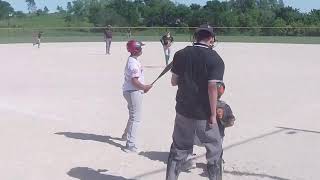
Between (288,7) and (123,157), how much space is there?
81.3m

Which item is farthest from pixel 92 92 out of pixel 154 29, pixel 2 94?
pixel 154 29

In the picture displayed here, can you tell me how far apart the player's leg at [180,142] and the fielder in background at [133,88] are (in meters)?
1.89

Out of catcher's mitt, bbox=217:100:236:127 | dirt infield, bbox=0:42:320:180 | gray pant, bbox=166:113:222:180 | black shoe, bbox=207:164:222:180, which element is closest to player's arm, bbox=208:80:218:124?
gray pant, bbox=166:113:222:180

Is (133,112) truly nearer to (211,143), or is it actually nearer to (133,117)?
(133,117)

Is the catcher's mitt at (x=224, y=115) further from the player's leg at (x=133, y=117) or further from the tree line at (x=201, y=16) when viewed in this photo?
the tree line at (x=201, y=16)

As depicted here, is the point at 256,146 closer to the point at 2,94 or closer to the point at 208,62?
the point at 208,62

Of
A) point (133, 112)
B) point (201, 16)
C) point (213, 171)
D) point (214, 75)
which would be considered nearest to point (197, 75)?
point (214, 75)

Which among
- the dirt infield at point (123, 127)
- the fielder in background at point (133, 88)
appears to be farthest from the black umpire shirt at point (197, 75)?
the fielder in background at point (133, 88)

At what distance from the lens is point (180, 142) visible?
6.12m

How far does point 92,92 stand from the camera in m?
15.6

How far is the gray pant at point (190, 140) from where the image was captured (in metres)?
5.98

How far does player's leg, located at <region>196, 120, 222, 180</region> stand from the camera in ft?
19.6

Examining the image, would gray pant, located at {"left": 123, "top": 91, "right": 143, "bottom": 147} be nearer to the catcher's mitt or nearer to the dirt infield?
the dirt infield

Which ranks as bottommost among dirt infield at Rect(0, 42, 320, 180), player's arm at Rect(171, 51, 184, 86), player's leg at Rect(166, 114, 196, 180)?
dirt infield at Rect(0, 42, 320, 180)
